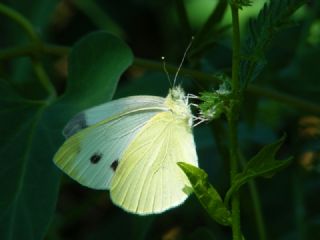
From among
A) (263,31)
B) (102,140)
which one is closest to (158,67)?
(102,140)

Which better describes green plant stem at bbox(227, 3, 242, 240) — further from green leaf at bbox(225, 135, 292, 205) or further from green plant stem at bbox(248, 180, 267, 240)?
green plant stem at bbox(248, 180, 267, 240)

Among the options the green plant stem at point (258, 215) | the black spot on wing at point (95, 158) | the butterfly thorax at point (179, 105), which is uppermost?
the butterfly thorax at point (179, 105)

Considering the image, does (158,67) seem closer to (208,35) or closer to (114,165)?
(208,35)

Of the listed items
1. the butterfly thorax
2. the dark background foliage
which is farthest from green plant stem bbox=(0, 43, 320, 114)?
the butterfly thorax

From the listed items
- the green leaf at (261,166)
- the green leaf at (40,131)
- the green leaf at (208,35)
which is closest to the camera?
the green leaf at (261,166)

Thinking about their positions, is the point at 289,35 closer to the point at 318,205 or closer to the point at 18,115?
the point at 318,205

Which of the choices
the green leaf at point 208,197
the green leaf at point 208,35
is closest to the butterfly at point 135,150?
the green leaf at point 208,35

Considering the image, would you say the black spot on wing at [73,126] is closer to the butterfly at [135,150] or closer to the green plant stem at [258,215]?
the butterfly at [135,150]
